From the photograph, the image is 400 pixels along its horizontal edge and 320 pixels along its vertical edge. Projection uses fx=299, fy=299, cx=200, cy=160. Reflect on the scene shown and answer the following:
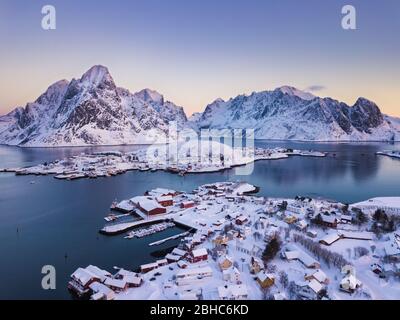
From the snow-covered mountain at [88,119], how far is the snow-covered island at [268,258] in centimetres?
6100

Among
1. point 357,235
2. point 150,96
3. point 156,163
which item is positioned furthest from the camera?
point 150,96

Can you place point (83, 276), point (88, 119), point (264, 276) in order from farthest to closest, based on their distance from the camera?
1. point (88, 119)
2. point (83, 276)
3. point (264, 276)

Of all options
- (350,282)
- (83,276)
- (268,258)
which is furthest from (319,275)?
(83,276)

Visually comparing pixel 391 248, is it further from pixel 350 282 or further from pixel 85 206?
pixel 85 206

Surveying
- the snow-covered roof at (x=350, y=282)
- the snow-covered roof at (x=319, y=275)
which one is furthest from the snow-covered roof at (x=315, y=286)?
the snow-covered roof at (x=350, y=282)

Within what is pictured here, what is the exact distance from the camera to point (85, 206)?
19.0 metres

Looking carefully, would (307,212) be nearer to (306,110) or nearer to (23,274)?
(23,274)

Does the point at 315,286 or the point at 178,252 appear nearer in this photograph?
the point at 315,286

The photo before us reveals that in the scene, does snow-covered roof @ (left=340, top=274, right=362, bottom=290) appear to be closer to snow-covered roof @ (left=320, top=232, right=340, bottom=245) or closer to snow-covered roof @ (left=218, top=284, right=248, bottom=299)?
snow-covered roof @ (left=218, top=284, right=248, bottom=299)

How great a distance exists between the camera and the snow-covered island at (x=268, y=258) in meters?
8.55

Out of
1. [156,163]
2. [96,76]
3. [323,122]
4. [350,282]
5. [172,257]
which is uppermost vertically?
[96,76]

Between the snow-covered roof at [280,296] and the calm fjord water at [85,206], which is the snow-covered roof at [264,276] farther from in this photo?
the calm fjord water at [85,206]

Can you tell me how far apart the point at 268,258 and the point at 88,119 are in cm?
7345

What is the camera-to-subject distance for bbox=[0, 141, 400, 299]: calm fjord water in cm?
1088
